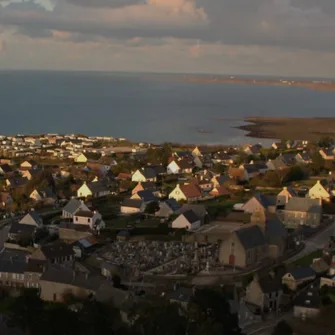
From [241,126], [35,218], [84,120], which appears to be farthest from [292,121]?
[35,218]

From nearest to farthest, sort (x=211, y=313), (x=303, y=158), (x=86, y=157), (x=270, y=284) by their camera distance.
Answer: (x=211, y=313), (x=270, y=284), (x=303, y=158), (x=86, y=157)

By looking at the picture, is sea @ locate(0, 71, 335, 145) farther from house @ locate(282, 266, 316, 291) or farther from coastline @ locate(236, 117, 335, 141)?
house @ locate(282, 266, 316, 291)

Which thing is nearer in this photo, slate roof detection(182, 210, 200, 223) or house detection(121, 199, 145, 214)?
slate roof detection(182, 210, 200, 223)

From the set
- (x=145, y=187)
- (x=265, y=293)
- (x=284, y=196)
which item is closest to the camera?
(x=265, y=293)

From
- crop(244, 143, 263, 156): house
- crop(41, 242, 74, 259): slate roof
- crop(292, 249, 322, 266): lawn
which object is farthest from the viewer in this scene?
crop(244, 143, 263, 156): house

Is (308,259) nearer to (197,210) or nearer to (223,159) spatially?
(197,210)

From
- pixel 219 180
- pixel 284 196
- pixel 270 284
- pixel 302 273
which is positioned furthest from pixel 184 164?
pixel 270 284

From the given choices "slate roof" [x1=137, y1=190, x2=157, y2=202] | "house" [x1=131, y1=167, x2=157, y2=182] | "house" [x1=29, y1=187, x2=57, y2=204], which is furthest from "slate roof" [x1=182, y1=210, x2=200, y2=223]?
"house" [x1=131, y1=167, x2=157, y2=182]
